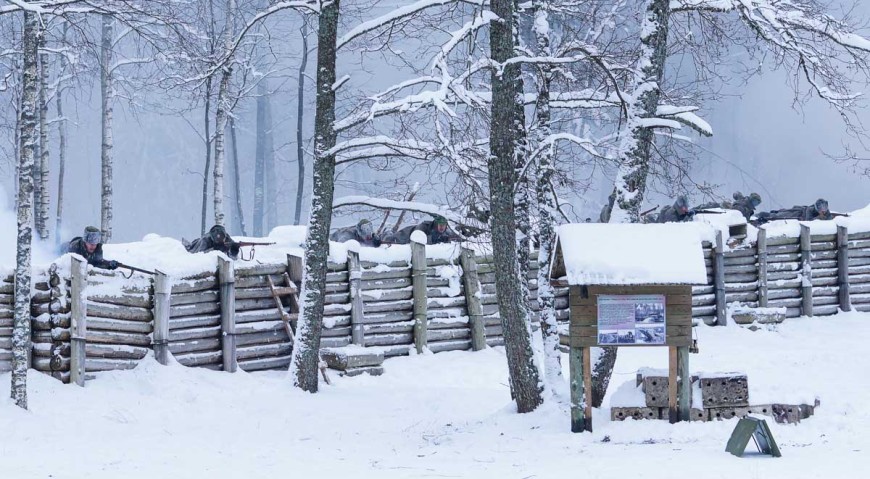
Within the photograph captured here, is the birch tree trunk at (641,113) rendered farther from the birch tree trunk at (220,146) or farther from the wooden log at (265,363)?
the birch tree trunk at (220,146)

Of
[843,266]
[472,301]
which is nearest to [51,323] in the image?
[472,301]

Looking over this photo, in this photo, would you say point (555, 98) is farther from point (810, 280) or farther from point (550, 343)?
point (810, 280)

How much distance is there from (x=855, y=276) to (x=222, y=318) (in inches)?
518

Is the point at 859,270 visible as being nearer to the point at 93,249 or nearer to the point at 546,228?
the point at 546,228

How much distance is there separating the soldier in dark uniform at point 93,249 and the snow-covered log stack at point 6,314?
115 cm

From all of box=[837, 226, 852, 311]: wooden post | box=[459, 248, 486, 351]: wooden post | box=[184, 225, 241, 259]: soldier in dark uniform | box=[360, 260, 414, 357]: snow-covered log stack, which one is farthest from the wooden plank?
box=[837, 226, 852, 311]: wooden post

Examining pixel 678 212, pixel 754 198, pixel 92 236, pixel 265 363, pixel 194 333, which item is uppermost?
pixel 754 198

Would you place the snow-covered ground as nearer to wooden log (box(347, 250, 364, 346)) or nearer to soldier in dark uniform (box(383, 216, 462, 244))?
wooden log (box(347, 250, 364, 346))

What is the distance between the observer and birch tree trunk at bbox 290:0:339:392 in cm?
1359

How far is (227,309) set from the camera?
47.9 ft

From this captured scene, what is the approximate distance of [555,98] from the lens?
12.0 metres

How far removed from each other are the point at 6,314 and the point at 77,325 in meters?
0.80

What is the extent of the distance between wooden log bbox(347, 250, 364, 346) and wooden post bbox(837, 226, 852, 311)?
10297 millimetres

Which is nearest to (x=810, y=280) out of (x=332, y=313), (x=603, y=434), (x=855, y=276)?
(x=855, y=276)
